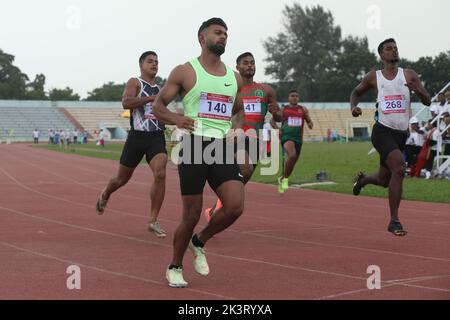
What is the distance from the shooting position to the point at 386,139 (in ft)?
28.3

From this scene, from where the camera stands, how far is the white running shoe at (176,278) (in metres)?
5.75

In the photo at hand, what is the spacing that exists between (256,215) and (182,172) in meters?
5.53

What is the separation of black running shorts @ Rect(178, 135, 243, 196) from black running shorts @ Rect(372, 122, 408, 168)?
317cm

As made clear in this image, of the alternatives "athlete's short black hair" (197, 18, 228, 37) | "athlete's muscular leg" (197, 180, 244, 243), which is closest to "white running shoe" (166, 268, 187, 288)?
"athlete's muscular leg" (197, 180, 244, 243)

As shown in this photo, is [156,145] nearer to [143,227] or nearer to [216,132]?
[143,227]

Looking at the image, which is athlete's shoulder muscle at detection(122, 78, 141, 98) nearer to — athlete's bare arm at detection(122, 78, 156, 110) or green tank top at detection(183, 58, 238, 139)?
athlete's bare arm at detection(122, 78, 156, 110)

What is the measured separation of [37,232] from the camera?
30.1ft

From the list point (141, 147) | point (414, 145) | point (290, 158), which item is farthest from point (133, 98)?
point (414, 145)

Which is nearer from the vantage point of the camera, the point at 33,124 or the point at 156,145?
the point at 156,145

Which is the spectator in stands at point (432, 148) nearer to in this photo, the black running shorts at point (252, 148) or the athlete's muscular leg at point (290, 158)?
the athlete's muscular leg at point (290, 158)

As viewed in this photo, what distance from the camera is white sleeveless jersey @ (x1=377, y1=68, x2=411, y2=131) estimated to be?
Answer: 341 inches

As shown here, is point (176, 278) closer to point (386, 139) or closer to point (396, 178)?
point (396, 178)
